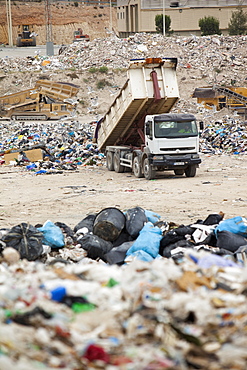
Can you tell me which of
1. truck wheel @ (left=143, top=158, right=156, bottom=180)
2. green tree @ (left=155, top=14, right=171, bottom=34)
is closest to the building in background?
green tree @ (left=155, top=14, right=171, bottom=34)

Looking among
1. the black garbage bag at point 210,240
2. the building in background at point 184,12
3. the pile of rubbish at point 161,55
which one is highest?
the building in background at point 184,12

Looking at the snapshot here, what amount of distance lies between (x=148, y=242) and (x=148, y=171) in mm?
7728

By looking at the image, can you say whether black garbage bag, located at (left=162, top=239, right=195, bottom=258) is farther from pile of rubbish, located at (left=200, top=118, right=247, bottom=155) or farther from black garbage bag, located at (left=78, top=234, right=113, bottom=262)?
pile of rubbish, located at (left=200, top=118, right=247, bottom=155)

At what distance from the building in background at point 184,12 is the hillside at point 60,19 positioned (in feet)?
41.3

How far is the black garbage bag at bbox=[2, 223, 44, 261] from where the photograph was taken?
7309 millimetres

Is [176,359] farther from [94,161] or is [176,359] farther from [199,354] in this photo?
[94,161]

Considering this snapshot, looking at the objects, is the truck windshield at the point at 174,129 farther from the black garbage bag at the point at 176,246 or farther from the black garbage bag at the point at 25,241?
the black garbage bag at the point at 25,241

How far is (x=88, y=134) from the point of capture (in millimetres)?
22500

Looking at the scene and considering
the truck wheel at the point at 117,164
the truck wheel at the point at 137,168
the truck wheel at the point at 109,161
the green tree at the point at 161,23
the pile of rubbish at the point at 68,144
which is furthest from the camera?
the green tree at the point at 161,23

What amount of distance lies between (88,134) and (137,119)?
6379mm

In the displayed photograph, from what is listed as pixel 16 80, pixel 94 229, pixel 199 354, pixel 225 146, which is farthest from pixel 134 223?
pixel 16 80

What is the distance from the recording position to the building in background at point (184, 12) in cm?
6222

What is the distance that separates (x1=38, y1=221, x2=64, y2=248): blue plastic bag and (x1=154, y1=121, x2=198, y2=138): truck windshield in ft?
24.4

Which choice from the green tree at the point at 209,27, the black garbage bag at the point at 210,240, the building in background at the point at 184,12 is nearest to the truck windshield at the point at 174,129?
the black garbage bag at the point at 210,240
